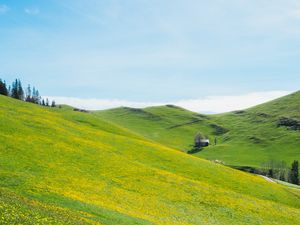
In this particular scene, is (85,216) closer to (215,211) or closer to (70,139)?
(215,211)

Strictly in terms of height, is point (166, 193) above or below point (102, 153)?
below

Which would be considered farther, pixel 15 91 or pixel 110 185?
pixel 15 91

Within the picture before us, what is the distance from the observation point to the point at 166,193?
48.1 m

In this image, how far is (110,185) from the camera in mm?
45031

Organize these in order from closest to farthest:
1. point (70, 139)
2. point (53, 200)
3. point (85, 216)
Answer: point (85, 216)
point (53, 200)
point (70, 139)

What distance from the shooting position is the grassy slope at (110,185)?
30.5 metres

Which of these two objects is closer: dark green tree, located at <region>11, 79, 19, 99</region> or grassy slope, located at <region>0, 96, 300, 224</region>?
grassy slope, located at <region>0, 96, 300, 224</region>

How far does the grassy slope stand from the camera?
30467 mm

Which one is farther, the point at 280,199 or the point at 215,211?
the point at 280,199

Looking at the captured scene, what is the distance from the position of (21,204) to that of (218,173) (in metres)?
49.0

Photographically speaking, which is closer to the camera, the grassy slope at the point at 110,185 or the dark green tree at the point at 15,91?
the grassy slope at the point at 110,185

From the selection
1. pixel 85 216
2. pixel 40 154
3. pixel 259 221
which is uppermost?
pixel 40 154

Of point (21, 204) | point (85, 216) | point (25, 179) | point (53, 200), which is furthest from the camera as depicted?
point (25, 179)

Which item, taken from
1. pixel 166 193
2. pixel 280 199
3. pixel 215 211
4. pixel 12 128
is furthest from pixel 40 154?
pixel 280 199
